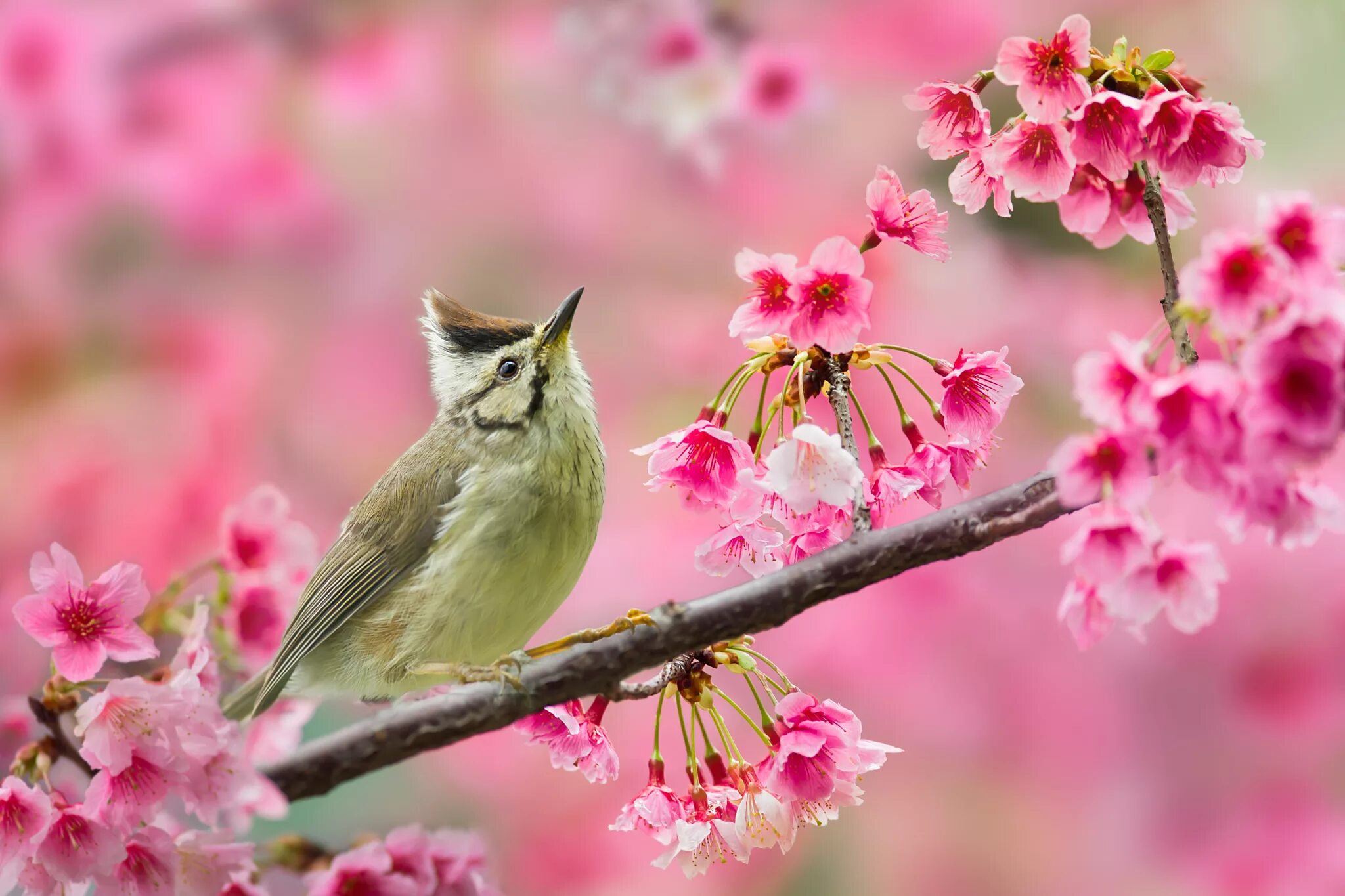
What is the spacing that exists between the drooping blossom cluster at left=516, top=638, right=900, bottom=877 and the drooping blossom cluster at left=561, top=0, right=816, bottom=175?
128 cm

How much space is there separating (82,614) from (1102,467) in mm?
682

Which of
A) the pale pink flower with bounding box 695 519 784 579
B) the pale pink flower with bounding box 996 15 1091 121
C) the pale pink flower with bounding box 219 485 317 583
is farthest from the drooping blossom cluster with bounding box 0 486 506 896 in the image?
the pale pink flower with bounding box 996 15 1091 121

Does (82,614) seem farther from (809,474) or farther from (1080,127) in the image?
(1080,127)

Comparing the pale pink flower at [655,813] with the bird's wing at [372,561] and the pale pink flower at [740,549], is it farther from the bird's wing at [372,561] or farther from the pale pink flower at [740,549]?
the bird's wing at [372,561]

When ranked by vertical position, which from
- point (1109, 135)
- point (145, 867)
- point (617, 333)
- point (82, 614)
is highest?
point (617, 333)

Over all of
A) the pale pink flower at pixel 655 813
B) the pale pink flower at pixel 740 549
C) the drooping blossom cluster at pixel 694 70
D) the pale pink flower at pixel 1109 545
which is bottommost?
the pale pink flower at pixel 655 813

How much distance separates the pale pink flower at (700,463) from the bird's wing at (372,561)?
392 millimetres

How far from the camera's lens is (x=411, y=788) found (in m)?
1.88

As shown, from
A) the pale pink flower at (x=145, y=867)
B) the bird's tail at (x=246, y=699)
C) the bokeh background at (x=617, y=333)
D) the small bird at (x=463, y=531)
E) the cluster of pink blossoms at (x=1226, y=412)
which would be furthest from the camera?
the bokeh background at (x=617, y=333)

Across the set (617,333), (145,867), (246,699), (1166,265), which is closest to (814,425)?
(1166,265)

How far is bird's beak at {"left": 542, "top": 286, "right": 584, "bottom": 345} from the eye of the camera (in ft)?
3.68

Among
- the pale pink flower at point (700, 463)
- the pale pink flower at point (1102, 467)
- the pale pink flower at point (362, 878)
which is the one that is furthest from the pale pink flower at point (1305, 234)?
the pale pink flower at point (362, 878)

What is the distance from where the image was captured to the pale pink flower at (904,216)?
2.46 feet

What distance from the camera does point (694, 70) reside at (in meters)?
1.89
